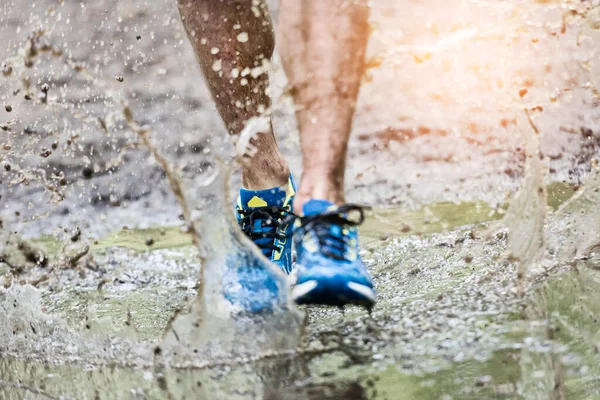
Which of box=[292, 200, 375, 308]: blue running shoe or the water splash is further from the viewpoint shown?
the water splash

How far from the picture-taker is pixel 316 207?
119cm

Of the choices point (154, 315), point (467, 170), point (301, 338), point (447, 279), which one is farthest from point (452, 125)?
point (301, 338)

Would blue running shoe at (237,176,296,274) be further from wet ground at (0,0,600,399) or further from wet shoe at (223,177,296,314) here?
wet ground at (0,0,600,399)

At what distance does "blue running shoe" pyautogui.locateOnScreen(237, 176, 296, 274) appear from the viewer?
4.81 ft

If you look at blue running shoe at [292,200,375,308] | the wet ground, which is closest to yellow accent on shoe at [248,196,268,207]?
the wet ground

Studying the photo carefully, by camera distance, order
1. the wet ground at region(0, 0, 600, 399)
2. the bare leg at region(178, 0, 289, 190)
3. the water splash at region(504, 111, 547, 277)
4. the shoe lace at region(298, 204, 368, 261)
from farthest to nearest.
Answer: the bare leg at region(178, 0, 289, 190) < the water splash at region(504, 111, 547, 277) < the shoe lace at region(298, 204, 368, 261) < the wet ground at region(0, 0, 600, 399)

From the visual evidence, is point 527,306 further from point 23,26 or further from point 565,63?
point 23,26

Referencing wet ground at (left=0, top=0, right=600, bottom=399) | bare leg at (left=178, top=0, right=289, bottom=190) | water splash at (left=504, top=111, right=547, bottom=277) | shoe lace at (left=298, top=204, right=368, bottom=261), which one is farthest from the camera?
bare leg at (left=178, top=0, right=289, bottom=190)

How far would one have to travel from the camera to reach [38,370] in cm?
113

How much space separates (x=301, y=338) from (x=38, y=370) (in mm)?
390

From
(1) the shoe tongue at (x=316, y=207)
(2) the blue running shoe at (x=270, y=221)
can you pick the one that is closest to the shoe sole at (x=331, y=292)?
(1) the shoe tongue at (x=316, y=207)

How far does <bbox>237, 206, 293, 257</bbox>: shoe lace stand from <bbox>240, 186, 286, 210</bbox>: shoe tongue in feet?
0.06

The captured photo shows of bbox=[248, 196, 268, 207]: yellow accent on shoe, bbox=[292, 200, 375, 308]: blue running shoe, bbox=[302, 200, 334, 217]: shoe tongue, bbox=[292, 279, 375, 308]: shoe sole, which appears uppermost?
bbox=[248, 196, 268, 207]: yellow accent on shoe

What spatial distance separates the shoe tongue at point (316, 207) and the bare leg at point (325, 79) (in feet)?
0.03
